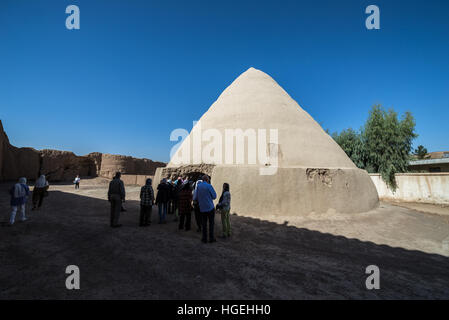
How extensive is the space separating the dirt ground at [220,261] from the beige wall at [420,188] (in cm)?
1114

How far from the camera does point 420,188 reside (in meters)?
15.2

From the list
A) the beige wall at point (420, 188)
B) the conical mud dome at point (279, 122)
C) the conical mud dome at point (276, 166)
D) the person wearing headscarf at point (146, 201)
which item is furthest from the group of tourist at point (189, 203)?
the beige wall at point (420, 188)

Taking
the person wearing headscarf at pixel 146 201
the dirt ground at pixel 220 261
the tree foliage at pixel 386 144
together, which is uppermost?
the tree foliage at pixel 386 144

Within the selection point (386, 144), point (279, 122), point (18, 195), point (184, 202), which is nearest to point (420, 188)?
point (386, 144)

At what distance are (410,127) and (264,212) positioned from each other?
64.8 ft

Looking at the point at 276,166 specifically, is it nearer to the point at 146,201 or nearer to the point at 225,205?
the point at 225,205

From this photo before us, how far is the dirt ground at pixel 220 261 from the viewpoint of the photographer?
2676 millimetres

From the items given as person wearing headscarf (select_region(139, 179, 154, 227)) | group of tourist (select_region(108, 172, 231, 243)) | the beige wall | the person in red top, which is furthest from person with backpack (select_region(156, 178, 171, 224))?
the beige wall

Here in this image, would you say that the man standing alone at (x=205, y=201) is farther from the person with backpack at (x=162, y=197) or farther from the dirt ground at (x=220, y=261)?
the person with backpack at (x=162, y=197)

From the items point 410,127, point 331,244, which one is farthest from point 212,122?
point 410,127

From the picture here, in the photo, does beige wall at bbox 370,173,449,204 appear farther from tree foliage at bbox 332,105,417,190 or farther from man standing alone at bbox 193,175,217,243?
man standing alone at bbox 193,175,217,243

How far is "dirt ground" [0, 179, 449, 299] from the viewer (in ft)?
8.78
